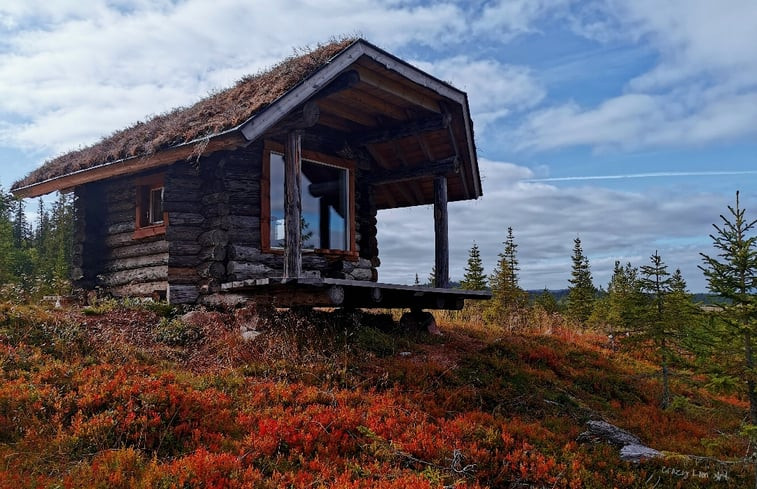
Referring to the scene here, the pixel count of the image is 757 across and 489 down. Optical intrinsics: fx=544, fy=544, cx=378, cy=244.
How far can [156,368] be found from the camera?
8.18 m

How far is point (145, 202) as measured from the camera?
1338 centimetres

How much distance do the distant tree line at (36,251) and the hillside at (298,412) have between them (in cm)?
547

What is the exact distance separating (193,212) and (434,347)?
6.13m

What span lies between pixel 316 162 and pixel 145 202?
4.34 m

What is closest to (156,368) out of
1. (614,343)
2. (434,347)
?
(434,347)

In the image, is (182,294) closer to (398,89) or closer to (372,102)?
(372,102)

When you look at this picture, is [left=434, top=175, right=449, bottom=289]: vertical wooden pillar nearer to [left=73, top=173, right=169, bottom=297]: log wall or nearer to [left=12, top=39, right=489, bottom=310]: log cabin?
[left=12, top=39, right=489, bottom=310]: log cabin

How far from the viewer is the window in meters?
12.5

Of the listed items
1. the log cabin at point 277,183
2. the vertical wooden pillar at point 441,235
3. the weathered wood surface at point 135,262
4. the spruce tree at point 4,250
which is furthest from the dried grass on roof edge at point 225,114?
the spruce tree at point 4,250

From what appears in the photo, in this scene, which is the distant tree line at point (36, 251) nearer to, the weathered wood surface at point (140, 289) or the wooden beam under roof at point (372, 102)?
the weathered wood surface at point (140, 289)

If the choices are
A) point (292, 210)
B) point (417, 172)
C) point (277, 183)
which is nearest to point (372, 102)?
point (417, 172)

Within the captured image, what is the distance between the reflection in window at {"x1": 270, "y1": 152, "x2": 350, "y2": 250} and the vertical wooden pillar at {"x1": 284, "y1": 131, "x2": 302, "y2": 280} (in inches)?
84.6

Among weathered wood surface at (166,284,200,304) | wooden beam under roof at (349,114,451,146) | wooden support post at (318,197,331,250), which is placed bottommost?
weathered wood surface at (166,284,200,304)

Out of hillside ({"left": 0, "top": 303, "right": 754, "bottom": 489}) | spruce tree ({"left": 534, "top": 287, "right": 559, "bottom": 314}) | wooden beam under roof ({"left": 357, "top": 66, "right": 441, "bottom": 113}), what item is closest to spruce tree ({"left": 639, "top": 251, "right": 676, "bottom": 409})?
hillside ({"left": 0, "top": 303, "right": 754, "bottom": 489})
